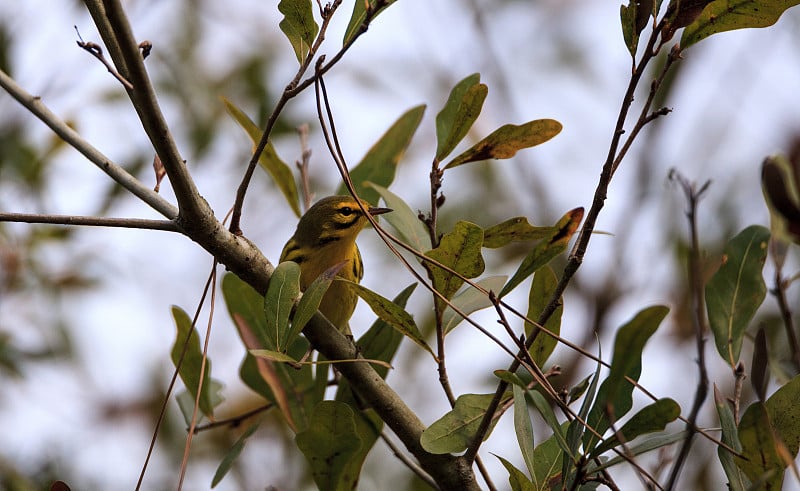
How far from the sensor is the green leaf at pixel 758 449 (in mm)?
1276

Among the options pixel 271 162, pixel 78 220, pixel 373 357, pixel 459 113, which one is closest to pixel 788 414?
pixel 459 113

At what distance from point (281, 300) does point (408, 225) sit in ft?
1.34

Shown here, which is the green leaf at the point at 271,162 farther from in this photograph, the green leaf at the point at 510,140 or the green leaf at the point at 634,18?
the green leaf at the point at 634,18

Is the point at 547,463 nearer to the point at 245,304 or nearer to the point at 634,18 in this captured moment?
the point at 634,18

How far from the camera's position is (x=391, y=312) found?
1.59m

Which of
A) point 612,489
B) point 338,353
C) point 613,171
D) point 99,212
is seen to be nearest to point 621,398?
point 612,489

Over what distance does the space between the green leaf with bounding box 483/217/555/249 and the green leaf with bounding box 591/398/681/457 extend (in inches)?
16.8

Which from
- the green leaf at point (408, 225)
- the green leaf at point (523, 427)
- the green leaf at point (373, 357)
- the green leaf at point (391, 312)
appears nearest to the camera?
the green leaf at point (523, 427)

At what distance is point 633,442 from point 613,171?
536mm

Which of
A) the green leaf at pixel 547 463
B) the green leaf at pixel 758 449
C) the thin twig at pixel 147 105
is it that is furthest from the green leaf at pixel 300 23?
the green leaf at pixel 758 449

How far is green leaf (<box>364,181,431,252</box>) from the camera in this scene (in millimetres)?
1812

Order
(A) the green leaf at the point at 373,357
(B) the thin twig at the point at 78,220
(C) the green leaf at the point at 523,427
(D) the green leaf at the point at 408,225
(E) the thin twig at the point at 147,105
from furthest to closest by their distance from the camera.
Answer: (A) the green leaf at the point at 373,357 → (D) the green leaf at the point at 408,225 → (C) the green leaf at the point at 523,427 → (B) the thin twig at the point at 78,220 → (E) the thin twig at the point at 147,105

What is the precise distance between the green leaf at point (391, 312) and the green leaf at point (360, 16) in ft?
1.48

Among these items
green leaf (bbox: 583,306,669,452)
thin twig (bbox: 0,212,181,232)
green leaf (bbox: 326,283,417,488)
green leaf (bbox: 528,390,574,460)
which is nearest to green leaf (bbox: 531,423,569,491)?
green leaf (bbox: 528,390,574,460)
